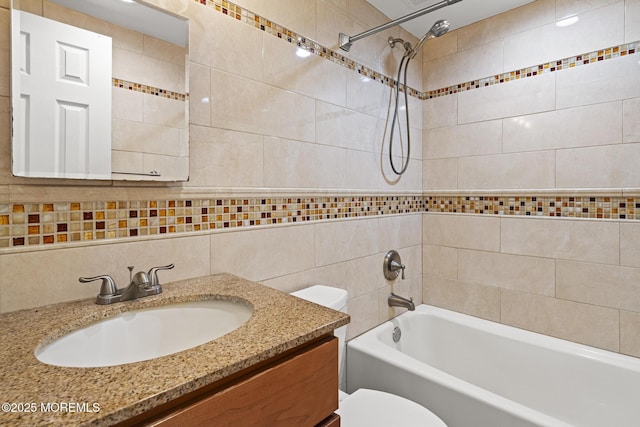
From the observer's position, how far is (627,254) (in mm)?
1690

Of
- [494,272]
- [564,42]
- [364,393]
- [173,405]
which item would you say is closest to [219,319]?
[173,405]

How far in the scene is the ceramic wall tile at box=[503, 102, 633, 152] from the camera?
5.64 ft

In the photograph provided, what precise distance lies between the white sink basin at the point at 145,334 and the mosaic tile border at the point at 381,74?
108 centimetres

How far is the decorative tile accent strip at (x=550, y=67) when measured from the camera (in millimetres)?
1688

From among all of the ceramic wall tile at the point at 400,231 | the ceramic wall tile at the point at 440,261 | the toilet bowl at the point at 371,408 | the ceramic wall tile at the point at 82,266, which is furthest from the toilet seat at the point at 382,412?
the ceramic wall tile at the point at 440,261

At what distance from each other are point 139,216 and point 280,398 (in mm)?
735

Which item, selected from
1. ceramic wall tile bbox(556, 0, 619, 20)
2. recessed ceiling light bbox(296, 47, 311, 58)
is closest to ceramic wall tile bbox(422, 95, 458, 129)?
ceramic wall tile bbox(556, 0, 619, 20)

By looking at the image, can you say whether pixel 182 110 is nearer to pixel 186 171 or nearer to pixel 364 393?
pixel 186 171

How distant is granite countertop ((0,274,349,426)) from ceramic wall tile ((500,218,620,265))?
166 centimetres

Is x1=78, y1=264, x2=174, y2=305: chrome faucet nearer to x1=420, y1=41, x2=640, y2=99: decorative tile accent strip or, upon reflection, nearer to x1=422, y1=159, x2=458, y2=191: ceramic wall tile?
x1=422, y1=159, x2=458, y2=191: ceramic wall tile

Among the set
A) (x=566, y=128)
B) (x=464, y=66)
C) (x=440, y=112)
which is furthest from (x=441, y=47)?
(x=566, y=128)

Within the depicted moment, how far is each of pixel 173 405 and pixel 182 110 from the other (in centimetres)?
94

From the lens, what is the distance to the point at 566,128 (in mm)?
1847

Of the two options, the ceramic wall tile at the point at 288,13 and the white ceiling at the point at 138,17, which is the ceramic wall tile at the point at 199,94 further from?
the ceramic wall tile at the point at 288,13
